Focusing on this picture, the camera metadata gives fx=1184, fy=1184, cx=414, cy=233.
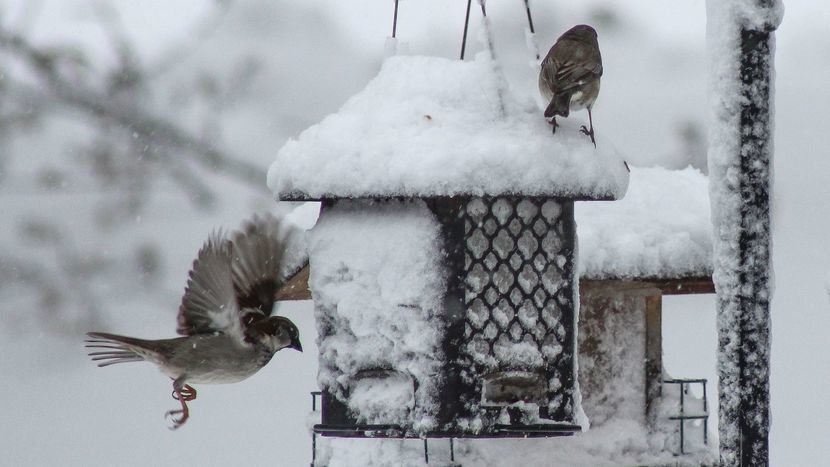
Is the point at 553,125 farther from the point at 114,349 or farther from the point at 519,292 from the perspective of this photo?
the point at 114,349

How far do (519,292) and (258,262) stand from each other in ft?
2.12

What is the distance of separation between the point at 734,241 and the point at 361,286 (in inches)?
32.1

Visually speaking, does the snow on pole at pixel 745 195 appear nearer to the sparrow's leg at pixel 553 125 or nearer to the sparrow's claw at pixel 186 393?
the sparrow's leg at pixel 553 125

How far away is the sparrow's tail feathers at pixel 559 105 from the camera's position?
2.37 metres

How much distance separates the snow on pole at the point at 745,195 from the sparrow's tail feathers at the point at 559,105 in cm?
43

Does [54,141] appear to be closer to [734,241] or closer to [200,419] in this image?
[200,419]

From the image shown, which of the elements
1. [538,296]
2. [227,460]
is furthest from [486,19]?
[227,460]

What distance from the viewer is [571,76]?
8.20ft

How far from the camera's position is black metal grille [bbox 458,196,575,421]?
8.05ft

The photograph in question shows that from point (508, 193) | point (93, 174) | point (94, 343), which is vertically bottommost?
point (94, 343)

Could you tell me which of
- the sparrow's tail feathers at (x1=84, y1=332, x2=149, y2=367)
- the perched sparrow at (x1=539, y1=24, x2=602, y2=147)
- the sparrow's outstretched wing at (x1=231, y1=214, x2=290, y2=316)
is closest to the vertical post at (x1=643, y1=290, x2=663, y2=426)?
the perched sparrow at (x1=539, y1=24, x2=602, y2=147)

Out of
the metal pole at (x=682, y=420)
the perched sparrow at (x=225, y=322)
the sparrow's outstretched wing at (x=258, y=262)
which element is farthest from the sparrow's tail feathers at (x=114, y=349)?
the metal pole at (x=682, y=420)

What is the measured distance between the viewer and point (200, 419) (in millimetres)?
6820

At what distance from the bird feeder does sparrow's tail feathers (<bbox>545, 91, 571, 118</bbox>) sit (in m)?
0.05
